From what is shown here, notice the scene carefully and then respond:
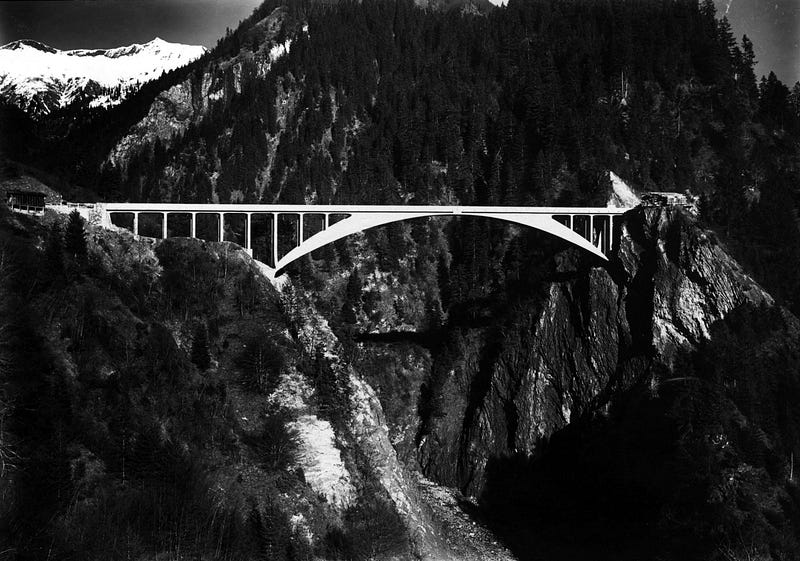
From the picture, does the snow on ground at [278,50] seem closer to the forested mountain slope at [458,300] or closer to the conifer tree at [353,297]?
the forested mountain slope at [458,300]

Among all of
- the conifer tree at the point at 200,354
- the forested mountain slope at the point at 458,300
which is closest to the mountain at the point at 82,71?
the forested mountain slope at the point at 458,300

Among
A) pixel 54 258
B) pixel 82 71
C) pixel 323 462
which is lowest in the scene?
pixel 323 462

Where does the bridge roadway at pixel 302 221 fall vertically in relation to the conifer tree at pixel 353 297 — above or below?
above

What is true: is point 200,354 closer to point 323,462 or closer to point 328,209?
point 323,462

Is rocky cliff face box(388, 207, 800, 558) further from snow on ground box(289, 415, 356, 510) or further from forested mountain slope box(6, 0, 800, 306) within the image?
snow on ground box(289, 415, 356, 510)

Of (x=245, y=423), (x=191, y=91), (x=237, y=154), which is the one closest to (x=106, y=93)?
(x=191, y=91)

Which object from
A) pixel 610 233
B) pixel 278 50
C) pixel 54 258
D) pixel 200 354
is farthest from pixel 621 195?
pixel 278 50
